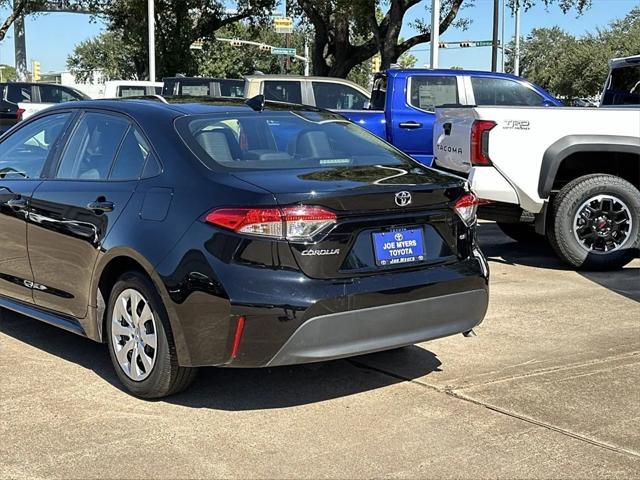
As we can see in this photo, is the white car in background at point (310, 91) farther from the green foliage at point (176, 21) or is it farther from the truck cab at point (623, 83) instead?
the green foliage at point (176, 21)

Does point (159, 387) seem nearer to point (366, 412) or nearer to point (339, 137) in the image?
point (366, 412)

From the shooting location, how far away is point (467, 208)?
4.68 meters

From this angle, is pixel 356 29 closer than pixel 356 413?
No

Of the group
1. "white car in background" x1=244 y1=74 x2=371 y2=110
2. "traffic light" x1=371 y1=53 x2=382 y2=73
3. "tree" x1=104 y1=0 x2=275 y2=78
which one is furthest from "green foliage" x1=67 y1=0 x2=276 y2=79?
"white car in background" x1=244 y1=74 x2=371 y2=110

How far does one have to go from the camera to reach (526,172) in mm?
7723

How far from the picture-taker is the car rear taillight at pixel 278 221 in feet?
13.0

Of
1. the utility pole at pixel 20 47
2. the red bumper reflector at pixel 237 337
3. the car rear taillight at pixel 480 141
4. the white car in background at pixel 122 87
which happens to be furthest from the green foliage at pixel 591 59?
the red bumper reflector at pixel 237 337

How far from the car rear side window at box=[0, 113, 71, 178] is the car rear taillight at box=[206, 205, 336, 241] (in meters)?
1.98

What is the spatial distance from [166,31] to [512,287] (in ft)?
87.1

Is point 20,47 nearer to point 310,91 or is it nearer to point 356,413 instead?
point 310,91

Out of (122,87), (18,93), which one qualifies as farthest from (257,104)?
(18,93)

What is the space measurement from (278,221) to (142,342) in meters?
1.11

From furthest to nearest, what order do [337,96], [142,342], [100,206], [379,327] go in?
[337,96] < [100,206] < [142,342] < [379,327]

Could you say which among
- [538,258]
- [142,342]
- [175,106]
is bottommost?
[538,258]
